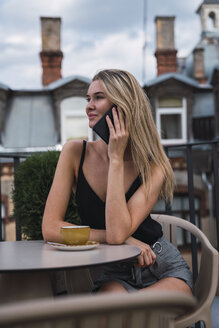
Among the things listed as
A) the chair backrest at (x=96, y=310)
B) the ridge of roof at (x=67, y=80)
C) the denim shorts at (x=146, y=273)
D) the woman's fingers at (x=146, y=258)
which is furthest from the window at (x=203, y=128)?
the chair backrest at (x=96, y=310)

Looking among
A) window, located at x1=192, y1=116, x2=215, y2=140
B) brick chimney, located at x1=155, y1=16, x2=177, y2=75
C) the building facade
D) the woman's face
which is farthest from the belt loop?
brick chimney, located at x1=155, y1=16, x2=177, y2=75

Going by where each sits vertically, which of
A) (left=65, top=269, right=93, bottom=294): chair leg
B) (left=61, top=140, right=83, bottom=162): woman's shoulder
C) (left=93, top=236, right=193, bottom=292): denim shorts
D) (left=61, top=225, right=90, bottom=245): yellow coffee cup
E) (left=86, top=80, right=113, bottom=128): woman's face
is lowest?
(left=65, top=269, right=93, bottom=294): chair leg

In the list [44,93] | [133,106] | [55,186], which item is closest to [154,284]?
[55,186]

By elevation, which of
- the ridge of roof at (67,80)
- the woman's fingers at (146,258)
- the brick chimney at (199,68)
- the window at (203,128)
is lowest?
the woman's fingers at (146,258)

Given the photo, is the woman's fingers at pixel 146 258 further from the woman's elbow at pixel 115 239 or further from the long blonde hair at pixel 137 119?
the long blonde hair at pixel 137 119

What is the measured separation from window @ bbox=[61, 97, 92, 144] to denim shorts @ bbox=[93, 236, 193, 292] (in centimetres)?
→ 1098

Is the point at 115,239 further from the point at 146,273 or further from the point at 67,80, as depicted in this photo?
the point at 67,80

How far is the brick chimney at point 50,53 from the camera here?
1338 cm

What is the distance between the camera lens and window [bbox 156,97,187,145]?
42.9 ft

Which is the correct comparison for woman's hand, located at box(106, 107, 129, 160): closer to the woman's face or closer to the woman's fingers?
the woman's face

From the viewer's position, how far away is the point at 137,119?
6.21 feet

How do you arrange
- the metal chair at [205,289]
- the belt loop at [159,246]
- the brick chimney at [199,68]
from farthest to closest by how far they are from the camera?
the brick chimney at [199,68], the belt loop at [159,246], the metal chair at [205,289]

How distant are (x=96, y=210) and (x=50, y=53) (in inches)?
484

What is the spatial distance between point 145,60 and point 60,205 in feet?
40.1
